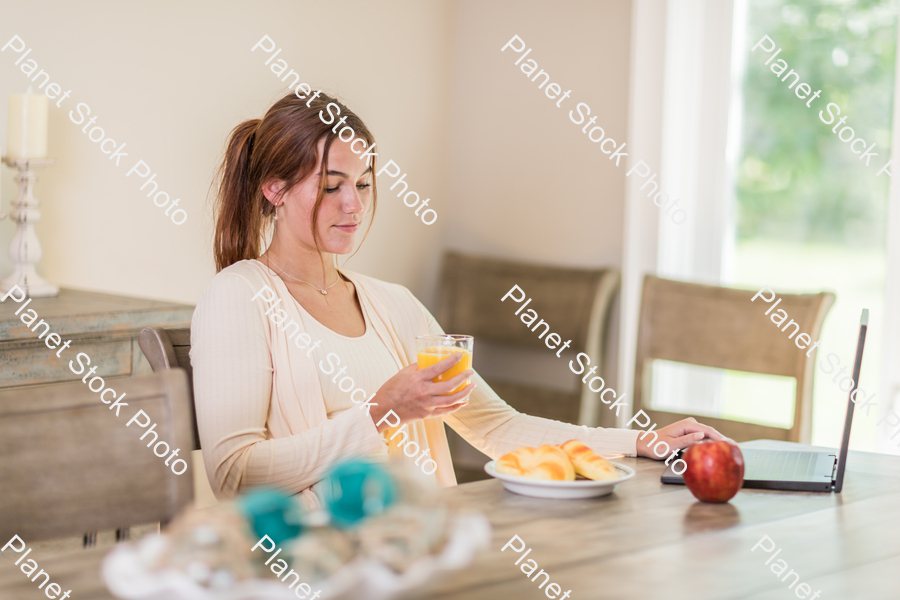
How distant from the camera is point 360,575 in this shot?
738 mm

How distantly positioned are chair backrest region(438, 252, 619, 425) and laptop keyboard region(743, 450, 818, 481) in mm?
1392

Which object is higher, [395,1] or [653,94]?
[395,1]

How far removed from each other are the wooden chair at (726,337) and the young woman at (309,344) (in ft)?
2.76

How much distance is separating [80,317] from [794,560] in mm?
1403

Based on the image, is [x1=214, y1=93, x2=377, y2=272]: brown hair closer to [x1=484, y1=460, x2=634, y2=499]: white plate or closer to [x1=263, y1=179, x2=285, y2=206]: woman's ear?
[x1=263, y1=179, x2=285, y2=206]: woman's ear

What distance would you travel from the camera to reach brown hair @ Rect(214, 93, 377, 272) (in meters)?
1.59

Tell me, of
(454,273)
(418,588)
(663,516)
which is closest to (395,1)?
(454,273)

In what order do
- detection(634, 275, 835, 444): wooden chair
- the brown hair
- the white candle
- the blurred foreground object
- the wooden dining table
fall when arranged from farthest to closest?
detection(634, 275, 835, 444): wooden chair < the white candle < the brown hair < the wooden dining table < the blurred foreground object

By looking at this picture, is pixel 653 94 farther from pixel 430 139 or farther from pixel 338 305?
pixel 338 305

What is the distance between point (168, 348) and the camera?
4.66 ft

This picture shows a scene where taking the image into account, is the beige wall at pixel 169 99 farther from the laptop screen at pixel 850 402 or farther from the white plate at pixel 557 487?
the laptop screen at pixel 850 402

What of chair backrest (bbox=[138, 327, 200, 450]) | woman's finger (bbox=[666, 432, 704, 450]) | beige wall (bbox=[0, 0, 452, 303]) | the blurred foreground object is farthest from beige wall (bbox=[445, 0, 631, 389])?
the blurred foreground object

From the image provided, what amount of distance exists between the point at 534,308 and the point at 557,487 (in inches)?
Answer: 72.3

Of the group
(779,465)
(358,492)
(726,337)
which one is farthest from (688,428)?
(726,337)
